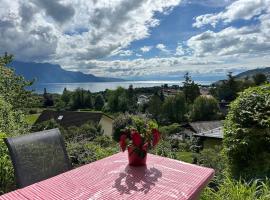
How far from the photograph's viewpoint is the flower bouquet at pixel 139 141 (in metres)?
2.48

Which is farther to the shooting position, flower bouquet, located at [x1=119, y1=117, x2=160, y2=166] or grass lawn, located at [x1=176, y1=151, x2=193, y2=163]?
grass lawn, located at [x1=176, y1=151, x2=193, y2=163]

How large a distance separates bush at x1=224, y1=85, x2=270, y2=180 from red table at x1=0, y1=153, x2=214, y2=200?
4.93ft

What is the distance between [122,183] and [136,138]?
0.45 m

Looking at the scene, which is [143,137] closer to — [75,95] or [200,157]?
[200,157]

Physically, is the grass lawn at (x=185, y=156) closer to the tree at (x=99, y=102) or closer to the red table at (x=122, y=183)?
the red table at (x=122, y=183)

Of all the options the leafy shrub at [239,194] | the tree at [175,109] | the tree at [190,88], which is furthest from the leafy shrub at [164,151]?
the tree at [190,88]

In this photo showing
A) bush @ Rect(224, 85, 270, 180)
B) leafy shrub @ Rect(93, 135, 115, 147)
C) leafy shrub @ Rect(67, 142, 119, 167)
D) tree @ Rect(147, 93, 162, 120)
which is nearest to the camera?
bush @ Rect(224, 85, 270, 180)

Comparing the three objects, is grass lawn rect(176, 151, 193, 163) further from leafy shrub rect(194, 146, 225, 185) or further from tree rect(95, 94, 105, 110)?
tree rect(95, 94, 105, 110)

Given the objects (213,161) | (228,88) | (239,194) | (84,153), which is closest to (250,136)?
(213,161)

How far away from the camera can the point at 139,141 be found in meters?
2.46

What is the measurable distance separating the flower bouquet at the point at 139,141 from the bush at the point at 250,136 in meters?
1.81

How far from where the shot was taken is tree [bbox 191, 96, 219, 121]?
3950 centimetres

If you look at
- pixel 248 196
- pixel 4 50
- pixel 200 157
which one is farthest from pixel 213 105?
pixel 248 196

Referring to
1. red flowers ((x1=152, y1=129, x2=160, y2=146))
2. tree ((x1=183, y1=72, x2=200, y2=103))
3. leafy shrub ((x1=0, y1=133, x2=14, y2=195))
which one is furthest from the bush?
tree ((x1=183, y1=72, x2=200, y2=103))
